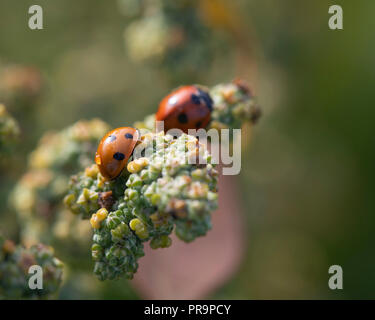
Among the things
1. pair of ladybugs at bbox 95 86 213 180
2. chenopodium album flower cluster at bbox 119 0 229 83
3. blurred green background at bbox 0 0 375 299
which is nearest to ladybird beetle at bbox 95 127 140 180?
pair of ladybugs at bbox 95 86 213 180

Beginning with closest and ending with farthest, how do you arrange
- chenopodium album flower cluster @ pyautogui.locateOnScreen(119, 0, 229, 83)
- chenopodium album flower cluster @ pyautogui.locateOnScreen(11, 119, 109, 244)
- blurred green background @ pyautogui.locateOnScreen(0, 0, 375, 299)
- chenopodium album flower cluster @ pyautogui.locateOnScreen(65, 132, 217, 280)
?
chenopodium album flower cluster @ pyautogui.locateOnScreen(65, 132, 217, 280)
chenopodium album flower cluster @ pyautogui.locateOnScreen(11, 119, 109, 244)
chenopodium album flower cluster @ pyautogui.locateOnScreen(119, 0, 229, 83)
blurred green background @ pyautogui.locateOnScreen(0, 0, 375, 299)

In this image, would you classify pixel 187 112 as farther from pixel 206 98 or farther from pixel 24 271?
pixel 24 271

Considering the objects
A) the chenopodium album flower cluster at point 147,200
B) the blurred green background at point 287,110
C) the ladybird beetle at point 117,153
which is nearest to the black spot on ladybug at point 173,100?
the chenopodium album flower cluster at point 147,200

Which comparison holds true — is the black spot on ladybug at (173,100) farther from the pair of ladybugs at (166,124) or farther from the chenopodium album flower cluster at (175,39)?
the chenopodium album flower cluster at (175,39)

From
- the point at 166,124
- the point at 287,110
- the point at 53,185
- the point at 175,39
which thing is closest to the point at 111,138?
the point at 166,124

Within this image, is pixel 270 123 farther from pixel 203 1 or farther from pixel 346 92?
pixel 203 1

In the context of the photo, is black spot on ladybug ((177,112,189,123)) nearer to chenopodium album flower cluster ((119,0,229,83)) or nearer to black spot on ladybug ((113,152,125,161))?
black spot on ladybug ((113,152,125,161))
